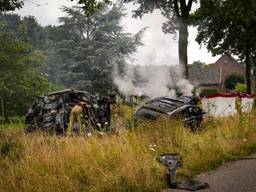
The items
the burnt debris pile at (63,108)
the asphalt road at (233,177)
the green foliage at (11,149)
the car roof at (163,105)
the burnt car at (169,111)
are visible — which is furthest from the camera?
the burnt debris pile at (63,108)

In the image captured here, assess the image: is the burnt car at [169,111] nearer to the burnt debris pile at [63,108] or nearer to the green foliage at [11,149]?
the burnt debris pile at [63,108]

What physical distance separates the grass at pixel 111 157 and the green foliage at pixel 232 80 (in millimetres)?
65464

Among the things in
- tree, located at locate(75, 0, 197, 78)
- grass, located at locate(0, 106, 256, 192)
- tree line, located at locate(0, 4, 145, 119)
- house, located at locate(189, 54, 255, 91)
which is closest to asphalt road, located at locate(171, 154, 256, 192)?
grass, located at locate(0, 106, 256, 192)

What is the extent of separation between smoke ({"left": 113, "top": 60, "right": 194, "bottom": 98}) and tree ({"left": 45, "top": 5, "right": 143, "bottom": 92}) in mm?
1107

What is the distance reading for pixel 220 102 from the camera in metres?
22.0

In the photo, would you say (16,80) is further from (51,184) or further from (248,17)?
(51,184)

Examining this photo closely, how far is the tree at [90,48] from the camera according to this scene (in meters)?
41.0

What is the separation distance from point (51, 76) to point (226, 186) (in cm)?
3871

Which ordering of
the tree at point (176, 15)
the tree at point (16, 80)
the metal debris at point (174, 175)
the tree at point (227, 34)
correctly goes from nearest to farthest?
the metal debris at point (174, 175), the tree at point (176, 15), the tree at point (227, 34), the tree at point (16, 80)

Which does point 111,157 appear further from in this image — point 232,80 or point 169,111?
point 232,80

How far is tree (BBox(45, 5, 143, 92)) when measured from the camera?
1614 inches

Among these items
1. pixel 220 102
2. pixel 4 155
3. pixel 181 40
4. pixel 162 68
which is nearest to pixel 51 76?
pixel 162 68

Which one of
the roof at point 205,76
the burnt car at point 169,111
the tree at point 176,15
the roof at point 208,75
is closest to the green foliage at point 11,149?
the burnt car at point 169,111

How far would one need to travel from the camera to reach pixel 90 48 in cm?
4178
